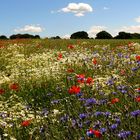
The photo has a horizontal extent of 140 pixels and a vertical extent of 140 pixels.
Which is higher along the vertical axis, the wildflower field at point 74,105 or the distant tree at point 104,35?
the distant tree at point 104,35

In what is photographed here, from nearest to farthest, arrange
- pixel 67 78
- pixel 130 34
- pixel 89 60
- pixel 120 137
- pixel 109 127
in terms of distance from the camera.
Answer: pixel 120 137
pixel 109 127
pixel 67 78
pixel 89 60
pixel 130 34

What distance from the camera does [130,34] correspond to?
124ft

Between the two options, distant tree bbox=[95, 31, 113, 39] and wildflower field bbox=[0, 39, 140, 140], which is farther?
distant tree bbox=[95, 31, 113, 39]

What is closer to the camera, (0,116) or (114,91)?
(0,116)

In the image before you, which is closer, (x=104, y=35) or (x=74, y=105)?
(x=74, y=105)

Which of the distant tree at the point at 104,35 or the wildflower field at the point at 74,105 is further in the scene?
the distant tree at the point at 104,35

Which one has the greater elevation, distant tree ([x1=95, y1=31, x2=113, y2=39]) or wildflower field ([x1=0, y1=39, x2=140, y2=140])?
distant tree ([x1=95, y1=31, x2=113, y2=39])

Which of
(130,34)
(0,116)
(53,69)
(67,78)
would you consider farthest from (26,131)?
(130,34)

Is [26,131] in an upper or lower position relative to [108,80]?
lower

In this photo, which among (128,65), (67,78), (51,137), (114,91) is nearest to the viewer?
(51,137)

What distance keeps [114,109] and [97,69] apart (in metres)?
3.96

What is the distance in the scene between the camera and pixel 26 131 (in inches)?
234

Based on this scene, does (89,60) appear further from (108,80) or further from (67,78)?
(108,80)

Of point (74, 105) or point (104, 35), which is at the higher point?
point (104, 35)
